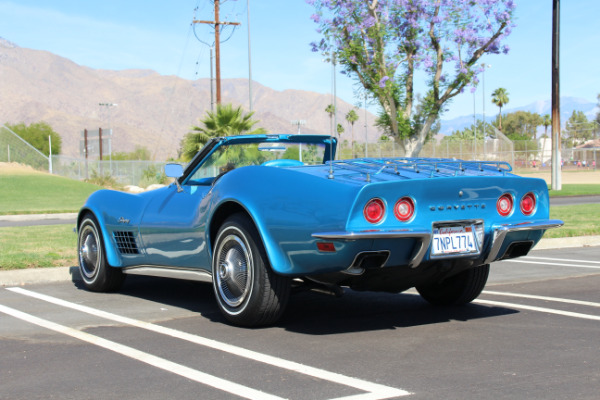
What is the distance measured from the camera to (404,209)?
4488 millimetres

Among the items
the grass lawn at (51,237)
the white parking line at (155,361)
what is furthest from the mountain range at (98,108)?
the white parking line at (155,361)

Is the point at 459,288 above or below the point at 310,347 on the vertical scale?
above

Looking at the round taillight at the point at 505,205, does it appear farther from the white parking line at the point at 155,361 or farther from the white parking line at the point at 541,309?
the white parking line at the point at 155,361

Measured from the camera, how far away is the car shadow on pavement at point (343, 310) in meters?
5.15

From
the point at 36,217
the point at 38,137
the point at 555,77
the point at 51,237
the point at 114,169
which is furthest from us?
the point at 38,137

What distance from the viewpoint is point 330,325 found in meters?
5.14

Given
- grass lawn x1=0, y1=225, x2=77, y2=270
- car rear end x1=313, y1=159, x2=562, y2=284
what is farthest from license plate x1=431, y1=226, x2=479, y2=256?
grass lawn x1=0, y1=225, x2=77, y2=270

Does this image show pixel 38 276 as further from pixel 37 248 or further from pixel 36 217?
pixel 36 217

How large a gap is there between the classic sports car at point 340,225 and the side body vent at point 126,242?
505 mm

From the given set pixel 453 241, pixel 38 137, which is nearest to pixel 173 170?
pixel 453 241

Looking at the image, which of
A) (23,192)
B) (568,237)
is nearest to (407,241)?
(568,237)

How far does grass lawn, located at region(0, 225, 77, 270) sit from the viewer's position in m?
7.79

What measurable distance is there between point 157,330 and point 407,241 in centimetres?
185

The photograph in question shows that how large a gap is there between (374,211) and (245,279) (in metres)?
1.11
